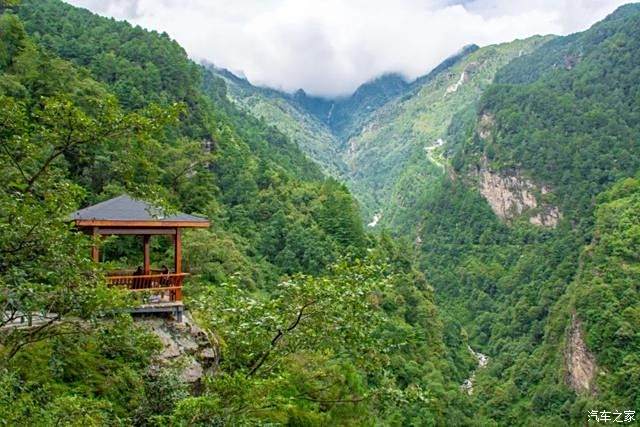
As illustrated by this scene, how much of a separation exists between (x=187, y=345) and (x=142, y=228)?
329cm

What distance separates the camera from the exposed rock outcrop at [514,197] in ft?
398

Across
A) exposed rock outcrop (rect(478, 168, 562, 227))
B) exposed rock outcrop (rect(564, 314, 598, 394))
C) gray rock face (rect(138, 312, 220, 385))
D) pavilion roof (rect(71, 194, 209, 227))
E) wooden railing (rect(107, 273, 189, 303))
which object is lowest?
exposed rock outcrop (rect(564, 314, 598, 394))

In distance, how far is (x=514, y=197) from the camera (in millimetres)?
131375

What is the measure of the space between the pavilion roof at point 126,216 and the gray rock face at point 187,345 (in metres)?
2.44

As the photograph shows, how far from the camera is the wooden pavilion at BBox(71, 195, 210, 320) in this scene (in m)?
16.2

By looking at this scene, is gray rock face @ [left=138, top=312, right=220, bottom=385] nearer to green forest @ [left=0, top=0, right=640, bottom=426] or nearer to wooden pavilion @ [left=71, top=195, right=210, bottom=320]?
green forest @ [left=0, top=0, right=640, bottom=426]

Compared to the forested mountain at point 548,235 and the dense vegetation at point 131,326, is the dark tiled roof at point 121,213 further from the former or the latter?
the forested mountain at point 548,235

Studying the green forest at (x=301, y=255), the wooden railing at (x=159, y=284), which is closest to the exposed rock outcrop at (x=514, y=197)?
the green forest at (x=301, y=255)

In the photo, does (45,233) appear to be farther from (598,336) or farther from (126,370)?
(598,336)

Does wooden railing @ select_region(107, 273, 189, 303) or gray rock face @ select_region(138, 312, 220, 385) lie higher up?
wooden railing @ select_region(107, 273, 189, 303)

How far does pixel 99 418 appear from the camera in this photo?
30.8 feet

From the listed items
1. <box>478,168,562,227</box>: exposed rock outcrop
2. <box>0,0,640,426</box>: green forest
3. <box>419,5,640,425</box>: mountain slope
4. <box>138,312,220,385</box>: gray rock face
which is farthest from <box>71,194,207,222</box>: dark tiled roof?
<box>478,168,562,227</box>: exposed rock outcrop

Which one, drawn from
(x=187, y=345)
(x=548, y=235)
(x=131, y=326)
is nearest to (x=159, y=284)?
(x=187, y=345)

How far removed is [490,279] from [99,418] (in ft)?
369
